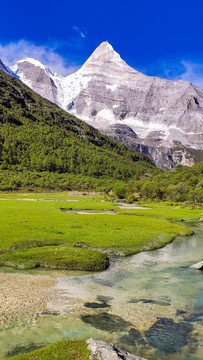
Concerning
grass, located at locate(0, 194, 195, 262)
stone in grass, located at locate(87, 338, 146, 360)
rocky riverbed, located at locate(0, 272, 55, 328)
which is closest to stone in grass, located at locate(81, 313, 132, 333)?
rocky riverbed, located at locate(0, 272, 55, 328)

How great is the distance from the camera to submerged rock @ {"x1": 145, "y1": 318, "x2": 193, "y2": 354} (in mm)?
16219

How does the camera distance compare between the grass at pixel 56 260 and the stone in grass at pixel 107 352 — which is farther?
the grass at pixel 56 260

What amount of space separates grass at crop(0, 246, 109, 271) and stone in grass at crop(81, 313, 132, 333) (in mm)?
10773

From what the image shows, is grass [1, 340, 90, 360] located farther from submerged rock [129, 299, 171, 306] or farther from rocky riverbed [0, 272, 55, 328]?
submerged rock [129, 299, 171, 306]

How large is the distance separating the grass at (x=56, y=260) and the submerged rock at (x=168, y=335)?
12.5 m

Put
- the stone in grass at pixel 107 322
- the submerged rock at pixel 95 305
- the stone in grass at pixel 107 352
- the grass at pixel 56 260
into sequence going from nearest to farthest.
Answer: the stone in grass at pixel 107 352 < the stone in grass at pixel 107 322 < the submerged rock at pixel 95 305 < the grass at pixel 56 260

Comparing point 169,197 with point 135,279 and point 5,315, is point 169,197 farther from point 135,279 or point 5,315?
point 5,315

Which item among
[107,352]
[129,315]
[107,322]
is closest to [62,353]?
[107,352]

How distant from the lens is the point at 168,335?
56.7ft

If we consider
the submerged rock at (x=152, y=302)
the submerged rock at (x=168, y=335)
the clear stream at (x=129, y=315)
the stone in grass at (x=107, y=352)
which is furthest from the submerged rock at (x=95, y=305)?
the stone in grass at (x=107, y=352)

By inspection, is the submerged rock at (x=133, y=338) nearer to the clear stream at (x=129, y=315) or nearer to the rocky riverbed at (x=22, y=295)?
the clear stream at (x=129, y=315)

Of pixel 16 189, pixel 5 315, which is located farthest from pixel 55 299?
pixel 16 189

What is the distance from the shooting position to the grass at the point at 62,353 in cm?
1274

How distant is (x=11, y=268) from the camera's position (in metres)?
29.1
